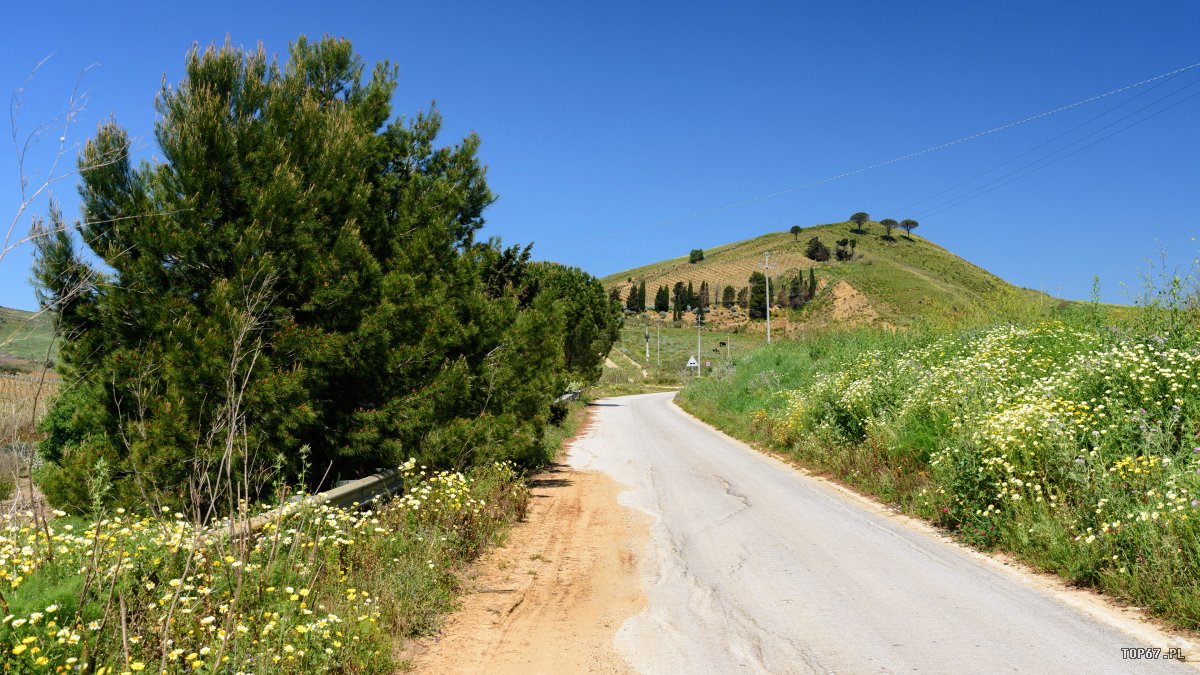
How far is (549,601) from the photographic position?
20.8 feet

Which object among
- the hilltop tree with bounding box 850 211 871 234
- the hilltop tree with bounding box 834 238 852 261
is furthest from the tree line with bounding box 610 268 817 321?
the hilltop tree with bounding box 850 211 871 234

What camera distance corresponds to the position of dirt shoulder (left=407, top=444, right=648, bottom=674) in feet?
16.1

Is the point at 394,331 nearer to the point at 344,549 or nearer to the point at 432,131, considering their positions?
the point at 344,549

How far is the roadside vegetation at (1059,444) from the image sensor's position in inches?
234

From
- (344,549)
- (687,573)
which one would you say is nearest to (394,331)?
(344,549)

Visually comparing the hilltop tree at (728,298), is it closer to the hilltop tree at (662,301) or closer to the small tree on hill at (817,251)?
the hilltop tree at (662,301)

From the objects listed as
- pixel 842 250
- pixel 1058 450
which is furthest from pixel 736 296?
pixel 1058 450

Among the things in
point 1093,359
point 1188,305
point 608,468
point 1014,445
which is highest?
point 1188,305

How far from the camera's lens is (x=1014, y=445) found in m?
8.09

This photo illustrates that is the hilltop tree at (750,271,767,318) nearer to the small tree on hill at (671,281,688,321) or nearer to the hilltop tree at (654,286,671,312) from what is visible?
the small tree on hill at (671,281,688,321)

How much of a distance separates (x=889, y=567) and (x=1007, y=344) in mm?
7425

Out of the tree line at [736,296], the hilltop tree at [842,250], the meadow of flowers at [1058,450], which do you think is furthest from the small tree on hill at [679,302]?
the meadow of flowers at [1058,450]

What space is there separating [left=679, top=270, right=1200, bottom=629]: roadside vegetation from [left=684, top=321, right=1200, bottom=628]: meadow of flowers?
20 mm

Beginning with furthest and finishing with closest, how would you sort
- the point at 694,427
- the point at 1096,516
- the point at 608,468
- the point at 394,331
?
the point at 694,427
the point at 608,468
the point at 394,331
the point at 1096,516
